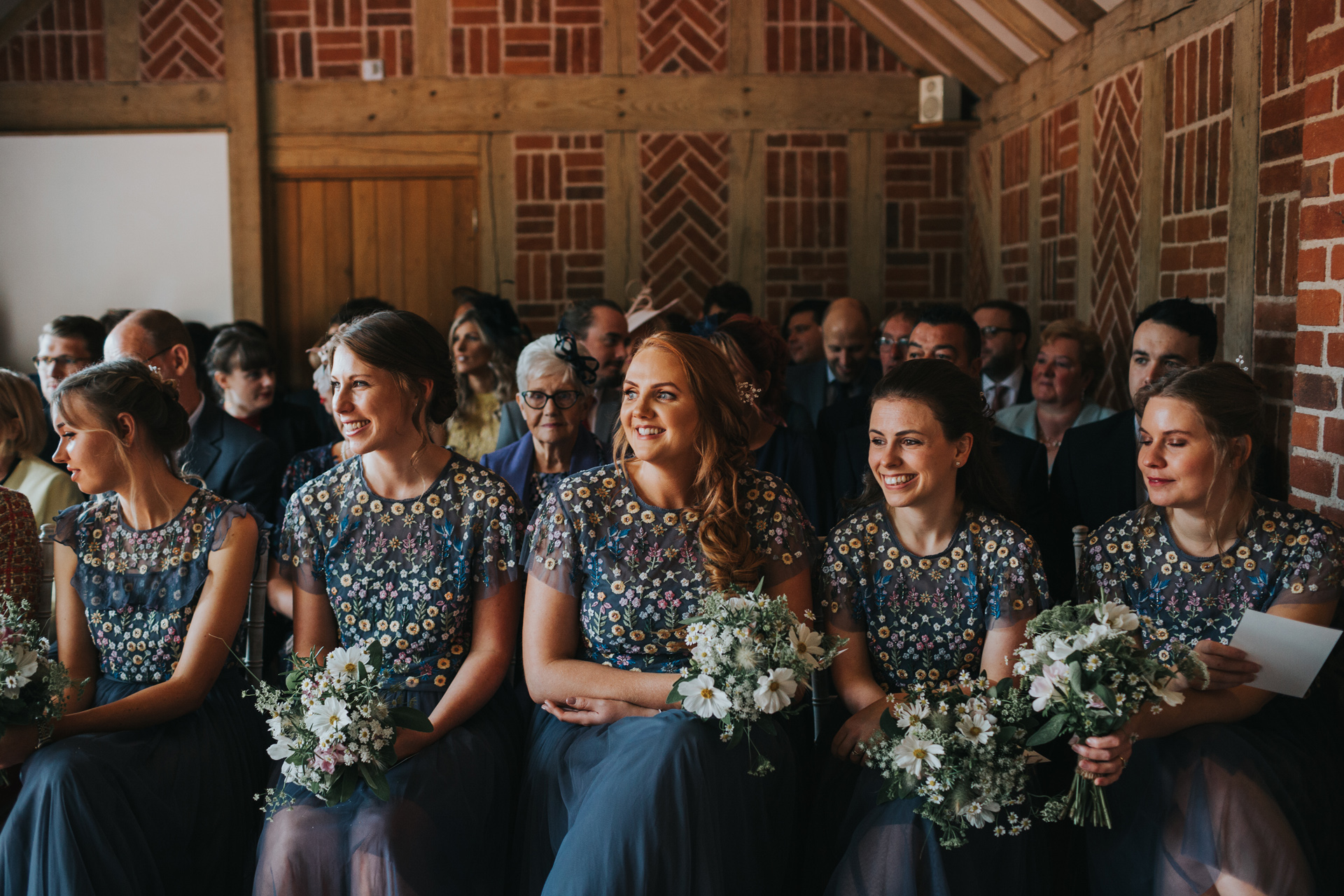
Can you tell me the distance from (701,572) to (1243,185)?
2.34 metres

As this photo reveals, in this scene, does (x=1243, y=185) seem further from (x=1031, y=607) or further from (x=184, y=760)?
(x=184, y=760)

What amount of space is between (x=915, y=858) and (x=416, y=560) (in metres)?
1.22

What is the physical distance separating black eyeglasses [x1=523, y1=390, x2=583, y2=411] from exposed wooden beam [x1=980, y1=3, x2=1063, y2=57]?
3.27 m

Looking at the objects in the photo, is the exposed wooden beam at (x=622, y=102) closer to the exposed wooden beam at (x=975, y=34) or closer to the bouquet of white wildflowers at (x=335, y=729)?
the exposed wooden beam at (x=975, y=34)

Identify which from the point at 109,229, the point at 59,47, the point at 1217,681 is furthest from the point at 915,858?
the point at 59,47

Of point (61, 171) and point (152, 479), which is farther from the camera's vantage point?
point (61, 171)

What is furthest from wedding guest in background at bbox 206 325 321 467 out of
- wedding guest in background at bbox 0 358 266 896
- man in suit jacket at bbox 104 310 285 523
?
wedding guest in background at bbox 0 358 266 896

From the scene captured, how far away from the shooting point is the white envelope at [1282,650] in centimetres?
225

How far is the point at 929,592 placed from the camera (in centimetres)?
250

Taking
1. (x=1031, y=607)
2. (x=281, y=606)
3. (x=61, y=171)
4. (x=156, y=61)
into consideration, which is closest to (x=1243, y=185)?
(x=1031, y=607)

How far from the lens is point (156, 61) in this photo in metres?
Answer: 6.77

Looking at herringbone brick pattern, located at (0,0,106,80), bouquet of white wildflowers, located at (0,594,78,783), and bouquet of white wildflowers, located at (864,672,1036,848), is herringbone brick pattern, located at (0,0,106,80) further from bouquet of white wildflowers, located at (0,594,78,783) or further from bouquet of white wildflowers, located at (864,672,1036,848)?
bouquet of white wildflowers, located at (864,672,1036,848)
